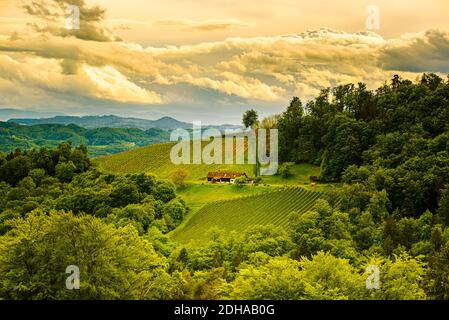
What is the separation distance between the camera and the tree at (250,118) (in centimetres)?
14525

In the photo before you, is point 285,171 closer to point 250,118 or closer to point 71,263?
point 250,118

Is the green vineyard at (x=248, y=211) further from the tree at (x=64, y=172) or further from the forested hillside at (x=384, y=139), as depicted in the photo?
the tree at (x=64, y=172)

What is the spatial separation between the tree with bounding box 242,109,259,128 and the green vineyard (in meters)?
52.1

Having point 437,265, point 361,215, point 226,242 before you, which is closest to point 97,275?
point 437,265

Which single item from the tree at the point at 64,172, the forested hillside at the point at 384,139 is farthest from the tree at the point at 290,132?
the tree at the point at 64,172

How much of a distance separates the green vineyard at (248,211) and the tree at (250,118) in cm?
5211

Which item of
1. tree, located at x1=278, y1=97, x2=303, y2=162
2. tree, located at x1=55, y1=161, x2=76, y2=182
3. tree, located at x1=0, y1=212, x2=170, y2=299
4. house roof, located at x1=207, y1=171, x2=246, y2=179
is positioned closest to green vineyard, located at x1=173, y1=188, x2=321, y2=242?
house roof, located at x1=207, y1=171, x2=246, y2=179

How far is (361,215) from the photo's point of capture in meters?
73.0

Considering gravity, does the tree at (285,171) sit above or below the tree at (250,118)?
below

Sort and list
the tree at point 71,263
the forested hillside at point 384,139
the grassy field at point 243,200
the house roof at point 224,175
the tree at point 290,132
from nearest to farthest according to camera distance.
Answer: the tree at point 71,263 → the forested hillside at point 384,139 → the grassy field at point 243,200 → the house roof at point 224,175 → the tree at point 290,132

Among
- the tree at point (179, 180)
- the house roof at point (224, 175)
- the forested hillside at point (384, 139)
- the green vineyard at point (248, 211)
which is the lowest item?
the green vineyard at point (248, 211)

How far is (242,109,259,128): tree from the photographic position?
145250 mm
